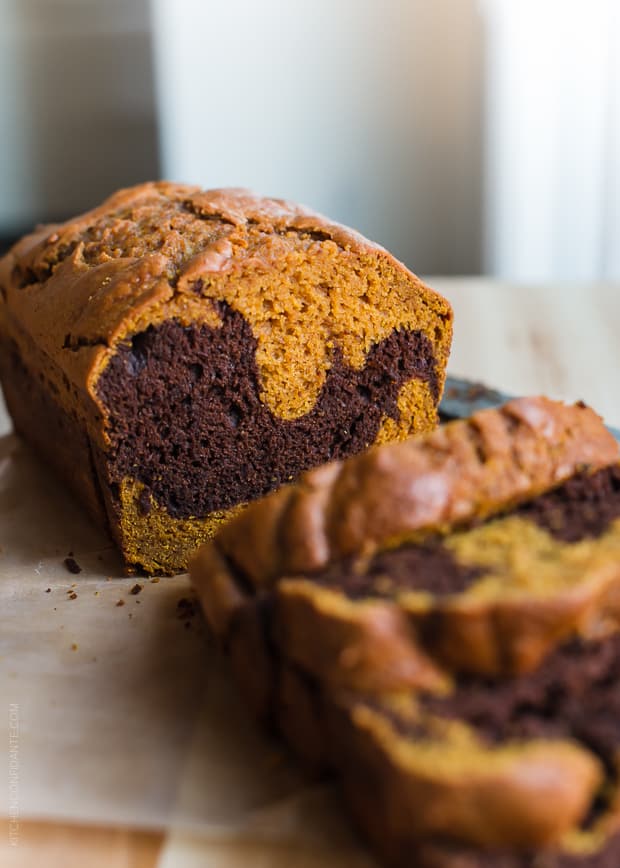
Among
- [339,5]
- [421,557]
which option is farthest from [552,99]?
[421,557]

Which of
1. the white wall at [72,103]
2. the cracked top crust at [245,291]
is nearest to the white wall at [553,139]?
the white wall at [72,103]

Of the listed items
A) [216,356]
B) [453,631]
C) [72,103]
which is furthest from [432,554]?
[72,103]

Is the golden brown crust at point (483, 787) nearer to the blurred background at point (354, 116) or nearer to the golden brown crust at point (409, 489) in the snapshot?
the golden brown crust at point (409, 489)

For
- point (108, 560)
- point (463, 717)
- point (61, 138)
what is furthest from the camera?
point (61, 138)

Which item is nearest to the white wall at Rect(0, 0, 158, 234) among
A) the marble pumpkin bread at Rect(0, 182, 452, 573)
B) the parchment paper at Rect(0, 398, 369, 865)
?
the marble pumpkin bread at Rect(0, 182, 452, 573)

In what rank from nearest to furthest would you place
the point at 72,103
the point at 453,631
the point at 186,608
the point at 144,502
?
the point at 453,631, the point at 186,608, the point at 144,502, the point at 72,103

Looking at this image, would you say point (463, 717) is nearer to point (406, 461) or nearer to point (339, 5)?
point (406, 461)

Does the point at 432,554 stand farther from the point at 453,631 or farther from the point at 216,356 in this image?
the point at 216,356
